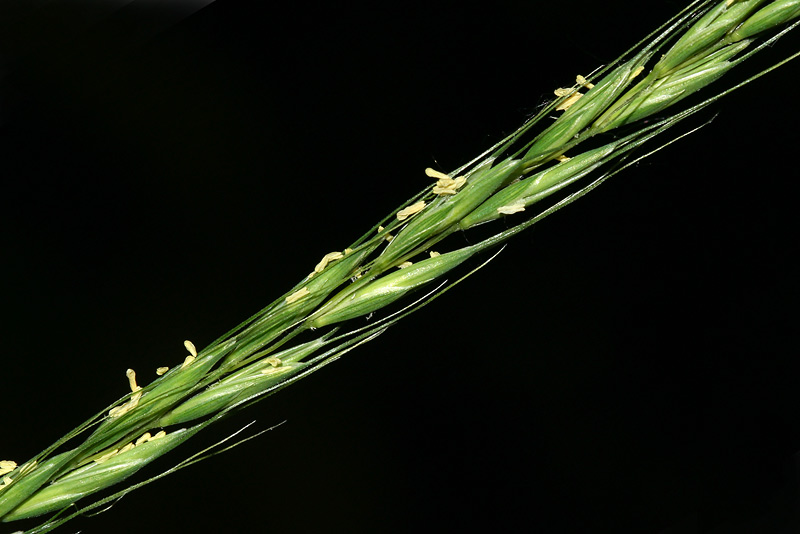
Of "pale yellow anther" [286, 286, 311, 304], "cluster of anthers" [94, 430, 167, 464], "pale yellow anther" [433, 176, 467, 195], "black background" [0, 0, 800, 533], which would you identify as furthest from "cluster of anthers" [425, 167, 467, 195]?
"black background" [0, 0, 800, 533]

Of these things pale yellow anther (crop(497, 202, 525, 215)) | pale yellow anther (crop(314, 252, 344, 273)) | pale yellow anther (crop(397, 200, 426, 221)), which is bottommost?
pale yellow anther (crop(497, 202, 525, 215))

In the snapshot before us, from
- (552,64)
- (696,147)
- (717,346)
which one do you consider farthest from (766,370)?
(552,64)

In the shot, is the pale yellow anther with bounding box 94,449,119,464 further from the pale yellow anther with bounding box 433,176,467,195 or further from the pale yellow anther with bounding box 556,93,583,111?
the pale yellow anther with bounding box 556,93,583,111

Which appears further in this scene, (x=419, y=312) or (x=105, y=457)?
(x=419, y=312)

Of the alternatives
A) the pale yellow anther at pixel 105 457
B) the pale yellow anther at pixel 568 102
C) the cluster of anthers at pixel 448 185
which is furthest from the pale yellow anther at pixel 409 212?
the pale yellow anther at pixel 105 457

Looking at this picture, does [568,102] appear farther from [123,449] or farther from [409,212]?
[123,449]

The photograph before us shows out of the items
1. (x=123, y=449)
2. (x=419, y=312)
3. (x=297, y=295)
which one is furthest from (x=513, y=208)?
(x=419, y=312)
